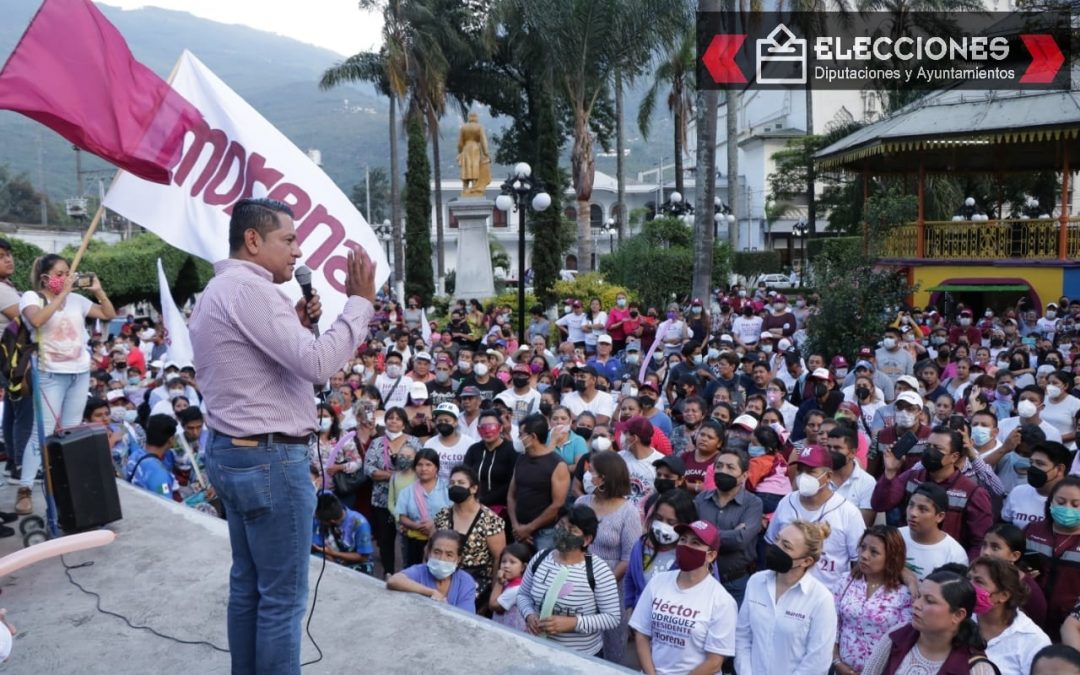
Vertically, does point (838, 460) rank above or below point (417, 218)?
below

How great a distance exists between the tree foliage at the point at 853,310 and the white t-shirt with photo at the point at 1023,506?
27.2ft

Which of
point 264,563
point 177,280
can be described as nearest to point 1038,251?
point 264,563

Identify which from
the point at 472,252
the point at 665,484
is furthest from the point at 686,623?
the point at 472,252

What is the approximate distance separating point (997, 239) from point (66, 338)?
21.7m

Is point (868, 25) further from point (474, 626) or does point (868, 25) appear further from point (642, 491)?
point (474, 626)

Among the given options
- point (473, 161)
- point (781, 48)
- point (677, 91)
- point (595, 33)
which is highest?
point (781, 48)

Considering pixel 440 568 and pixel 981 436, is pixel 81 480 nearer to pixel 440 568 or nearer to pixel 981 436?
pixel 440 568

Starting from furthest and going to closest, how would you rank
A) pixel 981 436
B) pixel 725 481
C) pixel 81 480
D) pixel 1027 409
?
pixel 1027 409 → pixel 981 436 → pixel 725 481 → pixel 81 480

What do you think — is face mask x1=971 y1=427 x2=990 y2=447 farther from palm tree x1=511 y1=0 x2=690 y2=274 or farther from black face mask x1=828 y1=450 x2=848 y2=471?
palm tree x1=511 y1=0 x2=690 y2=274

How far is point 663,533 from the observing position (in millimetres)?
5062

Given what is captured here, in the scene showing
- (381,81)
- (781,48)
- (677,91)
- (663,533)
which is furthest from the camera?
(677,91)

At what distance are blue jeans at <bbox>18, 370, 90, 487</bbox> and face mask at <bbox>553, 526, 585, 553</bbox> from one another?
2802 millimetres

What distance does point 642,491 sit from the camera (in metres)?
6.60

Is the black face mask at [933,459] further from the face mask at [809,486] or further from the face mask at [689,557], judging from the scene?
the face mask at [689,557]
